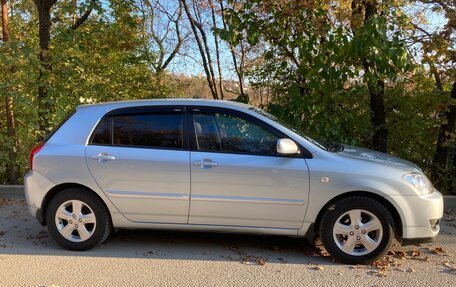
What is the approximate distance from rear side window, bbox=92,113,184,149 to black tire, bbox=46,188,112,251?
0.60 meters

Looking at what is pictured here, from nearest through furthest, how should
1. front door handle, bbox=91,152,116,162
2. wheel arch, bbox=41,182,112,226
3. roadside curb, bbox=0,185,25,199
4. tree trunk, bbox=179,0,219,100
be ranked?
front door handle, bbox=91,152,116,162, wheel arch, bbox=41,182,112,226, roadside curb, bbox=0,185,25,199, tree trunk, bbox=179,0,219,100

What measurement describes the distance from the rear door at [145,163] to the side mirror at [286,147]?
0.96 meters

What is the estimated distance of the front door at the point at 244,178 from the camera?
4703 mm

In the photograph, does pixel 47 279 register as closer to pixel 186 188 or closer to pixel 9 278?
pixel 9 278

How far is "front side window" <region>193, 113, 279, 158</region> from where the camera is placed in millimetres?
4812

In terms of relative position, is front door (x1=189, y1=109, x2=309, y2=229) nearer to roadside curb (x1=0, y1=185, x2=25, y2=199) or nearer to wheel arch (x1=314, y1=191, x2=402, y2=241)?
wheel arch (x1=314, y1=191, x2=402, y2=241)

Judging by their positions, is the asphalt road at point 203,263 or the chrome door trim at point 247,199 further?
the chrome door trim at point 247,199

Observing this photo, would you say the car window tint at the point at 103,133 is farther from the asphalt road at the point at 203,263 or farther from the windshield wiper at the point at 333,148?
the windshield wiper at the point at 333,148

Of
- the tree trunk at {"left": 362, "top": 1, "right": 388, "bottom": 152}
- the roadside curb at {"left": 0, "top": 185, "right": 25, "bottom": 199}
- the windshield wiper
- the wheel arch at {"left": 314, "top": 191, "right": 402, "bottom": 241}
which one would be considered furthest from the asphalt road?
the tree trunk at {"left": 362, "top": 1, "right": 388, "bottom": 152}

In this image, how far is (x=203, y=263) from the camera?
15.4ft

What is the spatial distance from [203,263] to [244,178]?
951 mm

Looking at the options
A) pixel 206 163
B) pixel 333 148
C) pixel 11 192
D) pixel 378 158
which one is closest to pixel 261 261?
pixel 206 163

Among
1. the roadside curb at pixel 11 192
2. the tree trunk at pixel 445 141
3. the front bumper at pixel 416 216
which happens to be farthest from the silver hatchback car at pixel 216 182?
the tree trunk at pixel 445 141

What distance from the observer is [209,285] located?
13.6 feet
